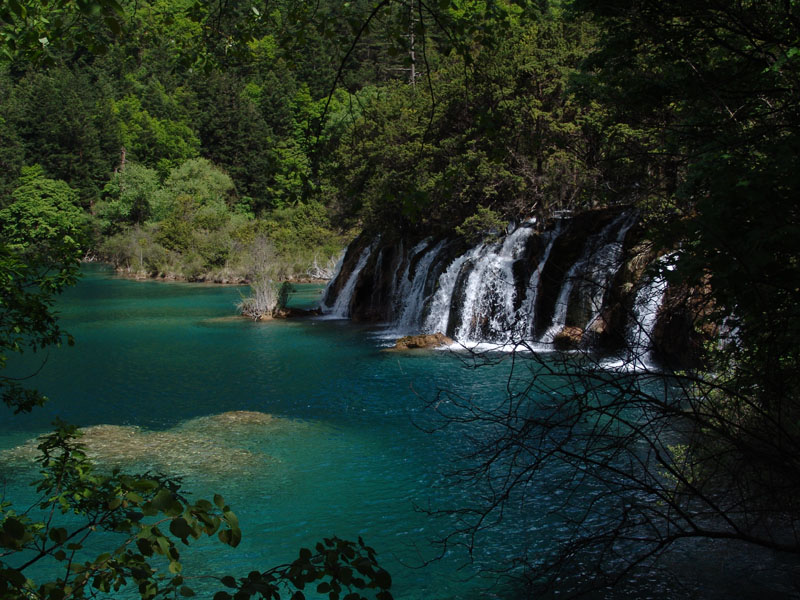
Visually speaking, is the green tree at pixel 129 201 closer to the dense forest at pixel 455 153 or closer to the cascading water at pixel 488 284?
the dense forest at pixel 455 153

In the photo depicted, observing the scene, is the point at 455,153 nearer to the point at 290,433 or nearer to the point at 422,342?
the point at 422,342

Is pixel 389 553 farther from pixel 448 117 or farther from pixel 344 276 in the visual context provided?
pixel 344 276

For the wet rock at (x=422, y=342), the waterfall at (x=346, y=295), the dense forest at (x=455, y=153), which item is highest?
the dense forest at (x=455, y=153)

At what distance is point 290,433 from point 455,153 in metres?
14.3

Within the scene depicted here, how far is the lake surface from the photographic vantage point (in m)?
7.34

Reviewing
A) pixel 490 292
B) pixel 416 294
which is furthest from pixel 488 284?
pixel 416 294

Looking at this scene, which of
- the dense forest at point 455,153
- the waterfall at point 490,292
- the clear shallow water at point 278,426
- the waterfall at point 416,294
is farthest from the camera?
the waterfall at point 416,294

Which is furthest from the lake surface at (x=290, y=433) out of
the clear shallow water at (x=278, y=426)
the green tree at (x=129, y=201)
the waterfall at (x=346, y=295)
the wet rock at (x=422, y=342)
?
the green tree at (x=129, y=201)

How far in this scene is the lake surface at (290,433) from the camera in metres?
7.34

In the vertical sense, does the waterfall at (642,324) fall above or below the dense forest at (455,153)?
below

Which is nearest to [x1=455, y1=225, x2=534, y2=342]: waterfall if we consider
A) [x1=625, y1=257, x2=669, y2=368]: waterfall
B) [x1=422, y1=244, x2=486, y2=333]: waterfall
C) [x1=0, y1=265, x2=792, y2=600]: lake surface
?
[x1=422, y1=244, x2=486, y2=333]: waterfall

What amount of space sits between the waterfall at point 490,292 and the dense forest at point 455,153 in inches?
40.1

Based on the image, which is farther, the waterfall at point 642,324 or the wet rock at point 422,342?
the wet rock at point 422,342

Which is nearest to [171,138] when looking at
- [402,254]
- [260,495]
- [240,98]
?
[240,98]
